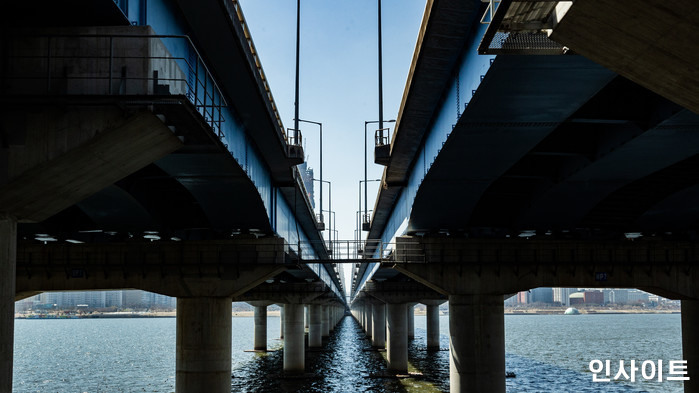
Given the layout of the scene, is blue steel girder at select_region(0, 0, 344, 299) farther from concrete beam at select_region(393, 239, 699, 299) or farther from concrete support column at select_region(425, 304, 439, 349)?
concrete support column at select_region(425, 304, 439, 349)

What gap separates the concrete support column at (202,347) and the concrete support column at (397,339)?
32551mm

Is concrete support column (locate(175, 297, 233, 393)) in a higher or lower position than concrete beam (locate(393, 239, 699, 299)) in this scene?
lower

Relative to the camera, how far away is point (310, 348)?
297ft

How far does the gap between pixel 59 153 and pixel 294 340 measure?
53.4 metres

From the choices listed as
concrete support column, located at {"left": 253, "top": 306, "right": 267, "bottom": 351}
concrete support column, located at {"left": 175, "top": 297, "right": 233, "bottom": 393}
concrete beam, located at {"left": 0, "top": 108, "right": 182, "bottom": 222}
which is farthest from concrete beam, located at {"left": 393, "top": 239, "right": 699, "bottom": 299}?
concrete support column, located at {"left": 253, "top": 306, "right": 267, "bottom": 351}

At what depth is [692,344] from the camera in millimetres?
36000

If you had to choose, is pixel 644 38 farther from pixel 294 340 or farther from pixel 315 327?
pixel 315 327

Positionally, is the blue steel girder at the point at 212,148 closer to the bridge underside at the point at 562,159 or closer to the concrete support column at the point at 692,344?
the bridge underside at the point at 562,159

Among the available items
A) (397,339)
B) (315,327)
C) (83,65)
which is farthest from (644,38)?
(315,327)

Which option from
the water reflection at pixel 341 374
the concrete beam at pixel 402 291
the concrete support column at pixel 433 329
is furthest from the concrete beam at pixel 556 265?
the concrete support column at pixel 433 329

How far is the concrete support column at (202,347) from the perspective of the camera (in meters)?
30.8

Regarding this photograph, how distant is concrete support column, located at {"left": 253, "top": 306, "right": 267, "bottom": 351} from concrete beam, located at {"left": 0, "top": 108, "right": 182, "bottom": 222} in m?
80.5

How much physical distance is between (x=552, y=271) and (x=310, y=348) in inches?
2332

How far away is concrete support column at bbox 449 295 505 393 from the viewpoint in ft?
106
